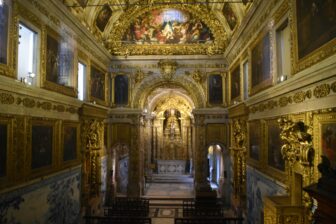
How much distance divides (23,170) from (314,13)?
853 cm

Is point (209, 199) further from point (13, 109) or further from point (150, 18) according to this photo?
point (13, 109)

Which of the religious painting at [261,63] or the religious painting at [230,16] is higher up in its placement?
the religious painting at [230,16]

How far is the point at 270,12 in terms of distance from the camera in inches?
399

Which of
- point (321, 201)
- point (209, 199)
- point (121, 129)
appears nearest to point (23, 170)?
point (321, 201)

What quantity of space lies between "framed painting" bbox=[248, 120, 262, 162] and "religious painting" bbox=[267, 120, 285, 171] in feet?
3.21

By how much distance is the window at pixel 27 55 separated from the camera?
945cm

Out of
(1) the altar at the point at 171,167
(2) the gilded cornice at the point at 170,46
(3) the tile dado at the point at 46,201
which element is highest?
(2) the gilded cornice at the point at 170,46

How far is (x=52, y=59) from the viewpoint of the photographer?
11.0 metres

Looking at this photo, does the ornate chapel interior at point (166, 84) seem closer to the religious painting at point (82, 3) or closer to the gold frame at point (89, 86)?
the gold frame at point (89, 86)

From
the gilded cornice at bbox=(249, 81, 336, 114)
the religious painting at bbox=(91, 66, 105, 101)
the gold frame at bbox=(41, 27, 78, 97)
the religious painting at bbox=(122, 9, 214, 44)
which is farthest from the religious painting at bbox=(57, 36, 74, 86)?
the gilded cornice at bbox=(249, 81, 336, 114)

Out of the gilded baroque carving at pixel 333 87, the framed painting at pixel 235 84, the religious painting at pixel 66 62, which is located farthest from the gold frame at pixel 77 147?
the gilded baroque carving at pixel 333 87

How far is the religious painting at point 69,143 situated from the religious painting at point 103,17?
6.85 meters

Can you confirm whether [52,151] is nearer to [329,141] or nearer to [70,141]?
[70,141]

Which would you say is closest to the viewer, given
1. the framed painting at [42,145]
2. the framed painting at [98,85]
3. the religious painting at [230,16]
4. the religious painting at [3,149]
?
the religious painting at [3,149]
